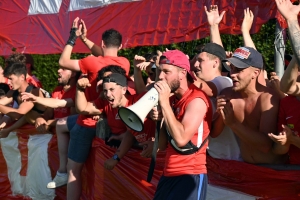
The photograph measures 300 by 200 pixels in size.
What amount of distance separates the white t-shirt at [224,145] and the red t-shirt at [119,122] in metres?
0.76

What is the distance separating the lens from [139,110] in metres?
4.32

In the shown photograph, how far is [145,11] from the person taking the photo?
8.08 metres

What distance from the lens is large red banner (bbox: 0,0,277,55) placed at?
260 inches

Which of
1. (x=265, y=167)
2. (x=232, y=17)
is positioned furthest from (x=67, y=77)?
(x=265, y=167)

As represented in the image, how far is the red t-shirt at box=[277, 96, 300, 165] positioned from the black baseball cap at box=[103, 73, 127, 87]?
6.23 ft

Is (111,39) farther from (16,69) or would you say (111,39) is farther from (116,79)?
(16,69)

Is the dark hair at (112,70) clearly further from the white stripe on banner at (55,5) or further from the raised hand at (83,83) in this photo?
A: the white stripe on banner at (55,5)

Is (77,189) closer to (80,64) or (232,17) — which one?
(80,64)

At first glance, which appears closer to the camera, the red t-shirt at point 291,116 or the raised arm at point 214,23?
the red t-shirt at point 291,116

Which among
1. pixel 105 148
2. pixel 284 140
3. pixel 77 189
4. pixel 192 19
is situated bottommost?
pixel 77 189

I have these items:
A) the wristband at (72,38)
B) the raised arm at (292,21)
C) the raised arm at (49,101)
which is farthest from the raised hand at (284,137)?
the raised arm at (49,101)

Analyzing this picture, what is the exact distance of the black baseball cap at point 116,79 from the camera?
6.04m

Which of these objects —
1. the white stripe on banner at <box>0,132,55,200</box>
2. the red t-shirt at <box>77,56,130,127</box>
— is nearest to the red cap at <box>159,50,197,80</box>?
the red t-shirt at <box>77,56,130,127</box>

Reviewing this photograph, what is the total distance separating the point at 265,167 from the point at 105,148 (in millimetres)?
2308
